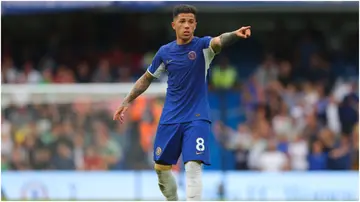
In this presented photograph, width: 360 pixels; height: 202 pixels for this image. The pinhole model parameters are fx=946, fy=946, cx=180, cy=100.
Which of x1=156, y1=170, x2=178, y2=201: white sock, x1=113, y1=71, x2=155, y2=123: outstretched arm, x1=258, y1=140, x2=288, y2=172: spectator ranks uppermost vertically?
x1=113, y1=71, x2=155, y2=123: outstretched arm

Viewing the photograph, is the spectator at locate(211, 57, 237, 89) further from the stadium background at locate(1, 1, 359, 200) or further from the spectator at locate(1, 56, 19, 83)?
the spectator at locate(1, 56, 19, 83)

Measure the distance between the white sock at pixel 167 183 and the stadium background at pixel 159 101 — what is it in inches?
314

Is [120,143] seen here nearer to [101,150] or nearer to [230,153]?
[101,150]

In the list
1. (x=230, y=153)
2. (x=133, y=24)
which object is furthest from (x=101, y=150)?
(x=133, y=24)

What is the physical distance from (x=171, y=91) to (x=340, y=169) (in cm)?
1012

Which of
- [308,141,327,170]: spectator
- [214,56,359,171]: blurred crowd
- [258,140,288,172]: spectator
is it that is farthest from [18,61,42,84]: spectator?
[308,141,327,170]: spectator

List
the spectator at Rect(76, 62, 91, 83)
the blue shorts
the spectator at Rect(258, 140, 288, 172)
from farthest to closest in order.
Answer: the spectator at Rect(76, 62, 91, 83), the spectator at Rect(258, 140, 288, 172), the blue shorts

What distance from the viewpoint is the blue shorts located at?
29.5 ft

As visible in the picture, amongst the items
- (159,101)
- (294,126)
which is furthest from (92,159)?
(294,126)

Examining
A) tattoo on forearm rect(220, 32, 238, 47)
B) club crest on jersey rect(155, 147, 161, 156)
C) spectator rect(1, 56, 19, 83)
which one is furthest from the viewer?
spectator rect(1, 56, 19, 83)

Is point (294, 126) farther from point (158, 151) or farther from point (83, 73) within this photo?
point (158, 151)

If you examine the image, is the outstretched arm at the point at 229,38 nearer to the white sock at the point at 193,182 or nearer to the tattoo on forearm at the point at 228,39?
the tattoo on forearm at the point at 228,39

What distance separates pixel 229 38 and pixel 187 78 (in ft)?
2.42

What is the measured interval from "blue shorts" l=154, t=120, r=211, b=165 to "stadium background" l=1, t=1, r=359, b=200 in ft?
27.4
